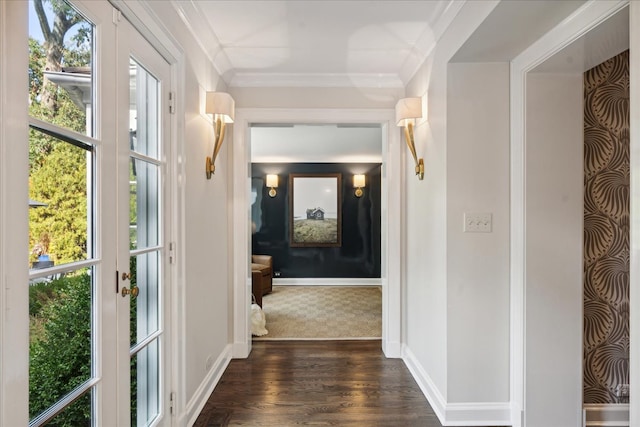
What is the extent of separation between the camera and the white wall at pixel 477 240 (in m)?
2.23

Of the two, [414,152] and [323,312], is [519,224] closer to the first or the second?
[414,152]

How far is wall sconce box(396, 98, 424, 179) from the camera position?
8.83ft

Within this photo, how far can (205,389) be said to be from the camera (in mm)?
2492

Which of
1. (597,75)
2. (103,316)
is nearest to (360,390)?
(103,316)

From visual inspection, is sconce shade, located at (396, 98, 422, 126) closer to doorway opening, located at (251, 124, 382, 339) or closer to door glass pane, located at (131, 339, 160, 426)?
door glass pane, located at (131, 339, 160, 426)

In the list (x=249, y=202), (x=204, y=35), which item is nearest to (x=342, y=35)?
(x=204, y=35)

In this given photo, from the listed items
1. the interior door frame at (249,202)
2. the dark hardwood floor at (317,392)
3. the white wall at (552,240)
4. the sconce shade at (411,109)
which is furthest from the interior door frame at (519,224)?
the interior door frame at (249,202)

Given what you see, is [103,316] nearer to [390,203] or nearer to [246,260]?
[246,260]

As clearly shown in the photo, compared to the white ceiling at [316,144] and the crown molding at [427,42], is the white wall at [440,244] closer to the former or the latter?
the crown molding at [427,42]

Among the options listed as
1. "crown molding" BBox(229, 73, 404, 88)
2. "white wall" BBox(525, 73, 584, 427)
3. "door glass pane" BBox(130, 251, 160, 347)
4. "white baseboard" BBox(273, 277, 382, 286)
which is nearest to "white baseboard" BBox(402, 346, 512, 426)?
"white wall" BBox(525, 73, 584, 427)

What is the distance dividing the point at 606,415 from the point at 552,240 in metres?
1.15

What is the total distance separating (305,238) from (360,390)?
4511 millimetres

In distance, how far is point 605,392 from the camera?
7.30ft

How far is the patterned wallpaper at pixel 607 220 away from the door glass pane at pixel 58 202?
2610 millimetres
